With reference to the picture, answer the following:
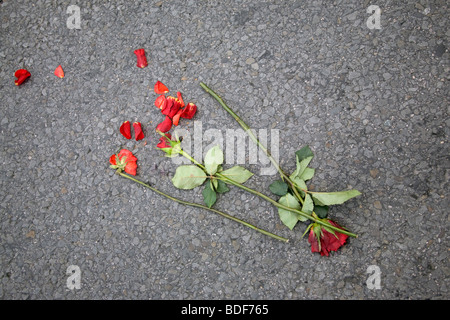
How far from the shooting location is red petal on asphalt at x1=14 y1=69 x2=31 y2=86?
2285mm

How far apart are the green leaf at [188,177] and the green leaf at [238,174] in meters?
0.12

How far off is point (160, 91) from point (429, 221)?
1.54 m

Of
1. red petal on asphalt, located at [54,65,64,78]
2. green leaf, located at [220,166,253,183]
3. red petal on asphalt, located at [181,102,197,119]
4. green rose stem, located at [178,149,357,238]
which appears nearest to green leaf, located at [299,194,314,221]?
green rose stem, located at [178,149,357,238]

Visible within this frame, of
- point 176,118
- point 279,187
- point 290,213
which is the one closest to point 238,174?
point 279,187

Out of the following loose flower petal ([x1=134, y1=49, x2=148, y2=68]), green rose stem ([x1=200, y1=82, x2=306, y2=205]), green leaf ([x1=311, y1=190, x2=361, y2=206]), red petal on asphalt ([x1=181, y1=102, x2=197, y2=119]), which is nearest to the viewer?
green leaf ([x1=311, y1=190, x2=361, y2=206])

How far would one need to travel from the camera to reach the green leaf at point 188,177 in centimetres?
204

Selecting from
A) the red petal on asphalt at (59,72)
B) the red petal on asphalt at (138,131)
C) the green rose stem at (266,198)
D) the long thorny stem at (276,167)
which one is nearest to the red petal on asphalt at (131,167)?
the red petal on asphalt at (138,131)

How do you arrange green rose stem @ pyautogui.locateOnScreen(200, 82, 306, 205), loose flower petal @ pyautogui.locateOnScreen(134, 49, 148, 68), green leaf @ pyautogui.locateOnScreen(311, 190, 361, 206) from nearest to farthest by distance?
1. green leaf @ pyautogui.locateOnScreen(311, 190, 361, 206)
2. green rose stem @ pyautogui.locateOnScreen(200, 82, 306, 205)
3. loose flower petal @ pyautogui.locateOnScreen(134, 49, 148, 68)

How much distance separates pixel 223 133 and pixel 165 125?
0.31 m

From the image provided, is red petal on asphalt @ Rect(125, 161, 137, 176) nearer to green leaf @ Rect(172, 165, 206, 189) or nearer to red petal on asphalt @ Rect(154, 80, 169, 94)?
green leaf @ Rect(172, 165, 206, 189)

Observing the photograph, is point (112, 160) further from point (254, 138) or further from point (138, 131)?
point (254, 138)

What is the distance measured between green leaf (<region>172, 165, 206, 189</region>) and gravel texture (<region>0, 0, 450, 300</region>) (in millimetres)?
71

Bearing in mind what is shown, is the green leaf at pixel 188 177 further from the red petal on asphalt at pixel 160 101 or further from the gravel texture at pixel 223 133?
the red petal on asphalt at pixel 160 101
